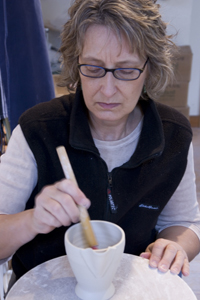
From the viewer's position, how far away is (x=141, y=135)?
→ 3.30 feet

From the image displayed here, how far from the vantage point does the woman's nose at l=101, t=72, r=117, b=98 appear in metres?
0.88

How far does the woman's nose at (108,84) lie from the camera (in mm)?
880

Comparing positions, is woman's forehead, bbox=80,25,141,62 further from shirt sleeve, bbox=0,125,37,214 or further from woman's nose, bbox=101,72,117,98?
shirt sleeve, bbox=0,125,37,214

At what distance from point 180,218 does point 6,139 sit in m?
0.85

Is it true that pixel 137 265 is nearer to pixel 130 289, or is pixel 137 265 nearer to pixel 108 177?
pixel 130 289

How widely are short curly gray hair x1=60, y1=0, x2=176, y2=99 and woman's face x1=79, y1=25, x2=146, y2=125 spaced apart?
0.07 ft

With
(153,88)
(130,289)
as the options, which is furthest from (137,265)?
(153,88)

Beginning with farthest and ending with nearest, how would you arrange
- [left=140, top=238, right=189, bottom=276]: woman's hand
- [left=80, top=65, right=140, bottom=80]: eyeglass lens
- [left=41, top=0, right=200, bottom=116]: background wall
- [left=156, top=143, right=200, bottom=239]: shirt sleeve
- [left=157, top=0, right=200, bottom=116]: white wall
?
[left=157, top=0, right=200, bottom=116]: white wall, [left=41, top=0, right=200, bottom=116]: background wall, [left=156, top=143, right=200, bottom=239]: shirt sleeve, [left=80, top=65, right=140, bottom=80]: eyeglass lens, [left=140, top=238, right=189, bottom=276]: woman's hand

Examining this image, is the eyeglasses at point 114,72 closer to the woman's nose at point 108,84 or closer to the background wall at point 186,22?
the woman's nose at point 108,84

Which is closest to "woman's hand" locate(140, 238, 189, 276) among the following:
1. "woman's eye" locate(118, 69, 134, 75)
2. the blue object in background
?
"woman's eye" locate(118, 69, 134, 75)

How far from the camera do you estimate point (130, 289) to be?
0.72 m

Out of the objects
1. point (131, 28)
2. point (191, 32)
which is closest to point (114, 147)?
point (131, 28)

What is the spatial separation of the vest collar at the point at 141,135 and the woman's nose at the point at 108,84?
143 mm

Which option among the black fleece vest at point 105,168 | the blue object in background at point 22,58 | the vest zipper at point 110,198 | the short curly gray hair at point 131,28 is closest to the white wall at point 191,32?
the blue object in background at point 22,58
